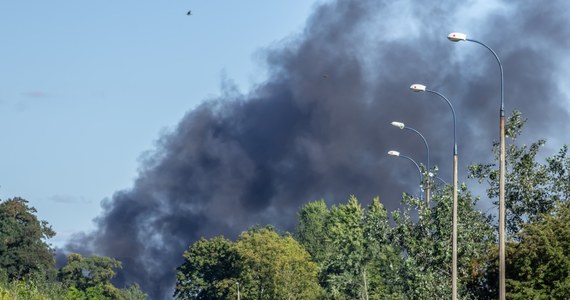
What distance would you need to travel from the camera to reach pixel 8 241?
17762cm

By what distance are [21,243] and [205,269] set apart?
2356cm

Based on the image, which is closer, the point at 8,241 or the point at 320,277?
the point at 320,277

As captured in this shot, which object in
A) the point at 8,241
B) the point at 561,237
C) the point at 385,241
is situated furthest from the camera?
the point at 8,241

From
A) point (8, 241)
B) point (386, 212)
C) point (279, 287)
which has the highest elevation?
point (8, 241)

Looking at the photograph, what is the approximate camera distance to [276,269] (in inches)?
5930

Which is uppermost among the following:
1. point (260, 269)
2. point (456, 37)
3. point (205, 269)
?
point (205, 269)

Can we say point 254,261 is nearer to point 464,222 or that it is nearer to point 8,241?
point 8,241

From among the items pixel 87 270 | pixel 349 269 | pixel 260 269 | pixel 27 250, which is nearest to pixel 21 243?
pixel 27 250

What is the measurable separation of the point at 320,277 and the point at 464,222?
99140 millimetres

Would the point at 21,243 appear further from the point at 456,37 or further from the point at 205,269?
the point at 456,37

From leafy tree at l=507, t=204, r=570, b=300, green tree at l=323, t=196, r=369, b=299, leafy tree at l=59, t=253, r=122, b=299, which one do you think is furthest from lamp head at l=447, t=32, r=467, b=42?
leafy tree at l=59, t=253, r=122, b=299

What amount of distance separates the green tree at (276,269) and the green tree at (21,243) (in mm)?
31853

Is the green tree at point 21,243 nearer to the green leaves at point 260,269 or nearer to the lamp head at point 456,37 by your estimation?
the green leaves at point 260,269

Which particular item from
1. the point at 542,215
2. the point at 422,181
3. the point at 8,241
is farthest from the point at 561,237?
the point at 8,241
